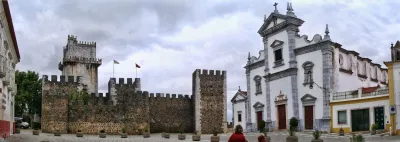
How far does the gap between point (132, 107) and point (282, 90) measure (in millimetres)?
15114

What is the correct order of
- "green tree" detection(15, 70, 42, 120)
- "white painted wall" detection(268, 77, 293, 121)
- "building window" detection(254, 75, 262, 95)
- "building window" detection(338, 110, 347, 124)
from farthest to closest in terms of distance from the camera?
"green tree" detection(15, 70, 42, 120) → "building window" detection(254, 75, 262, 95) → "white painted wall" detection(268, 77, 293, 121) → "building window" detection(338, 110, 347, 124)

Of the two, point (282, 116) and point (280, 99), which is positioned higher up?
point (280, 99)

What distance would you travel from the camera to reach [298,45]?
1500 inches

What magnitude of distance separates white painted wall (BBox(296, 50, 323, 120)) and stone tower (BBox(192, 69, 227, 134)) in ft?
44.7

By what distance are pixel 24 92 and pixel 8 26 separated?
3441 cm

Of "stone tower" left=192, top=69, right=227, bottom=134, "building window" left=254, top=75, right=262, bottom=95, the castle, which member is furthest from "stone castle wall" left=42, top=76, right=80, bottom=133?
"building window" left=254, top=75, right=262, bottom=95

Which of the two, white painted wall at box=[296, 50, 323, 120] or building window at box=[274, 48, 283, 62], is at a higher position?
building window at box=[274, 48, 283, 62]

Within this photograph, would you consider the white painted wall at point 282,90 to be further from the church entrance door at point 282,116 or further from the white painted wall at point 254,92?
the white painted wall at point 254,92

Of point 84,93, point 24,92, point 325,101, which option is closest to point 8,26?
point 325,101

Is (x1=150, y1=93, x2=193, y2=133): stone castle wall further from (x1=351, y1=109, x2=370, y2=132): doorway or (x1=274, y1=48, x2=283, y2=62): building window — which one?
(x1=351, y1=109, x2=370, y2=132): doorway

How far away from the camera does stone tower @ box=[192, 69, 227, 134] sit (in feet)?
162

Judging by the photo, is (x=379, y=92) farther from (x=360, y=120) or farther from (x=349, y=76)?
(x=349, y=76)

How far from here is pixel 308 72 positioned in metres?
37.0

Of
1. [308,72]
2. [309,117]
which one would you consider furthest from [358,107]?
[308,72]
